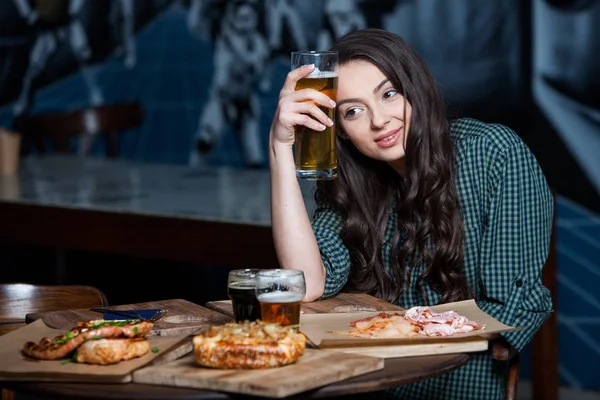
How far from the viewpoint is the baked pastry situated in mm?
1583

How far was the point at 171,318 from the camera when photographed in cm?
198

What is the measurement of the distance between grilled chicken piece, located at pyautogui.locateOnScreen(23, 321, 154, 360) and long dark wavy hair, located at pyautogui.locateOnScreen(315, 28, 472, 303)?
0.68 metres

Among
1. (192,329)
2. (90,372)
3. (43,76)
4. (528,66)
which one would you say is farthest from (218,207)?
(43,76)

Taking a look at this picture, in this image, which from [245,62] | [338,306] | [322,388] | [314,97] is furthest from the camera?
[245,62]

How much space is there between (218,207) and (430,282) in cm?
150

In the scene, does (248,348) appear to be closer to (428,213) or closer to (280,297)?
(280,297)

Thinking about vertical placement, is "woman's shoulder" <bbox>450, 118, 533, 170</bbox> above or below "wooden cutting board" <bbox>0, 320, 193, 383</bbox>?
above

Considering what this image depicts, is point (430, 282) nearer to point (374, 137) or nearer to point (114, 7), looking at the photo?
point (374, 137)

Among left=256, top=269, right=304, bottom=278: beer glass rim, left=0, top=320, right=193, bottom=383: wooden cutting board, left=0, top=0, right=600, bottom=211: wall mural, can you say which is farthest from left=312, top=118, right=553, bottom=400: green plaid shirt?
left=0, top=0, right=600, bottom=211: wall mural

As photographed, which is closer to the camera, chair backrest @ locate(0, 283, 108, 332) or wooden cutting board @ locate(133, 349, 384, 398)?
wooden cutting board @ locate(133, 349, 384, 398)

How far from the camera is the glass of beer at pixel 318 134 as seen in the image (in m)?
1.99

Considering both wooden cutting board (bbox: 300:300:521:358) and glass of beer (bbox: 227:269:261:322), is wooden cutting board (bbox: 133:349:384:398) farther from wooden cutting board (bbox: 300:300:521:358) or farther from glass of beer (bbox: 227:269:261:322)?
glass of beer (bbox: 227:269:261:322)

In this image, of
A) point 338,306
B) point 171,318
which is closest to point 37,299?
point 171,318

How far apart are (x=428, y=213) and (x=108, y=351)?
0.87m
